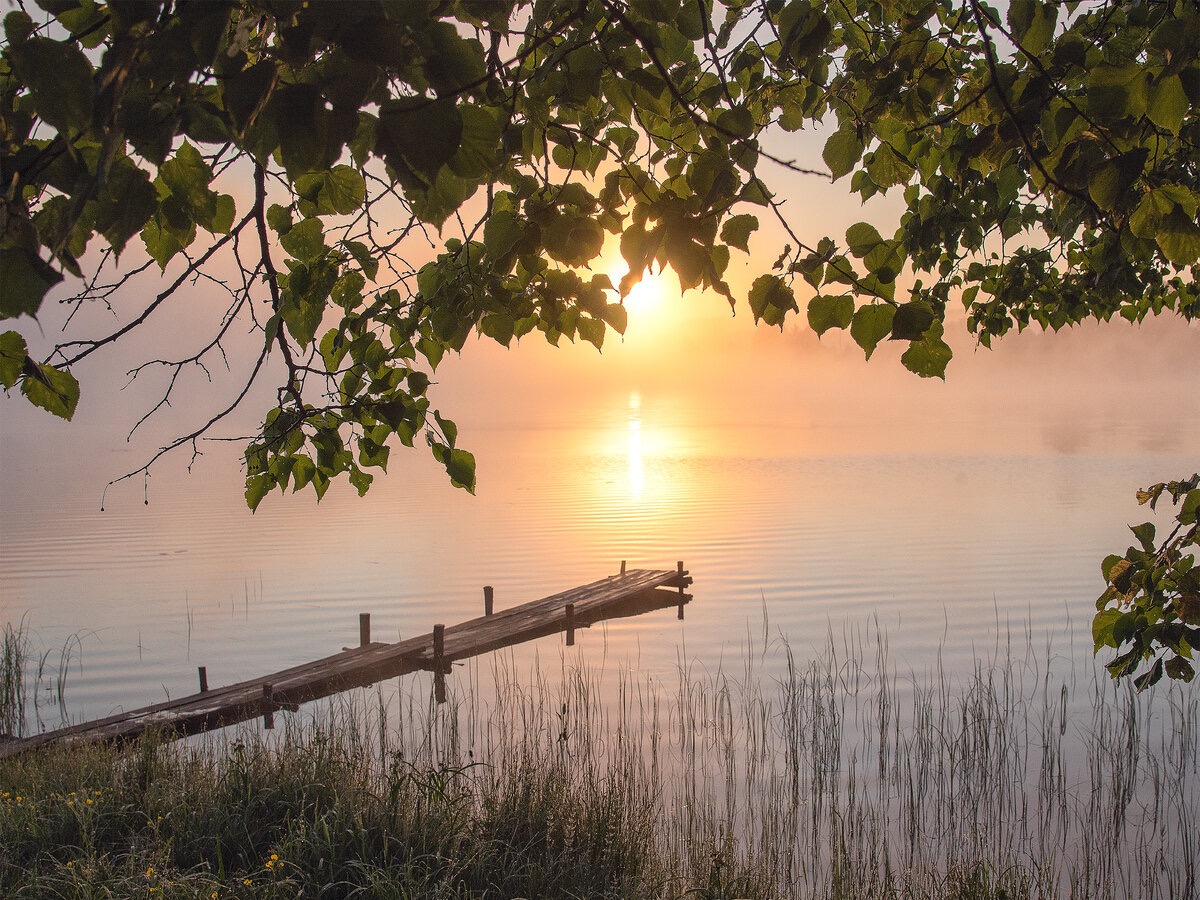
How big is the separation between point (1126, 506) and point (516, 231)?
111 ft

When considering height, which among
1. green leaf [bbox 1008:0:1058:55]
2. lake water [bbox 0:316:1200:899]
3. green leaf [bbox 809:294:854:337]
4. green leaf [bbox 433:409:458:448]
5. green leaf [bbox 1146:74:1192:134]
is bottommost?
lake water [bbox 0:316:1200:899]

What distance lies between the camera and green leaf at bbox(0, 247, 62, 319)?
1.08 metres

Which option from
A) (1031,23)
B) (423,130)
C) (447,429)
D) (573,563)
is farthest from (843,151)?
(573,563)

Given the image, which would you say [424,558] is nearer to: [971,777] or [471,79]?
[971,777]

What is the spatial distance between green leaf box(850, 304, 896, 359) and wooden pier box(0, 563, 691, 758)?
7836 millimetres

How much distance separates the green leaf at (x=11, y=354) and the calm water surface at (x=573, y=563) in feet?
38.1

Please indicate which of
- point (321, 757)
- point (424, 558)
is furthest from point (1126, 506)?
point (321, 757)

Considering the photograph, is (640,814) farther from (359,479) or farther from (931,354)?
(931,354)

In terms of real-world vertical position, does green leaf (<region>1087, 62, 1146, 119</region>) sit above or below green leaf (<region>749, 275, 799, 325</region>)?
above

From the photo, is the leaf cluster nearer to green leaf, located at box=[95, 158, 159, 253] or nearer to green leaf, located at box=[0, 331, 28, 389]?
green leaf, located at box=[95, 158, 159, 253]

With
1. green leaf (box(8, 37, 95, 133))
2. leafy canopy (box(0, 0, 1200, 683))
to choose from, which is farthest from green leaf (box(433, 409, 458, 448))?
green leaf (box(8, 37, 95, 133))

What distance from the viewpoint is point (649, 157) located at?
248cm

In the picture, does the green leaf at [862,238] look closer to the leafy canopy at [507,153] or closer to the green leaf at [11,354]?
the leafy canopy at [507,153]

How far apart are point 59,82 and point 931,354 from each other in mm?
1418
